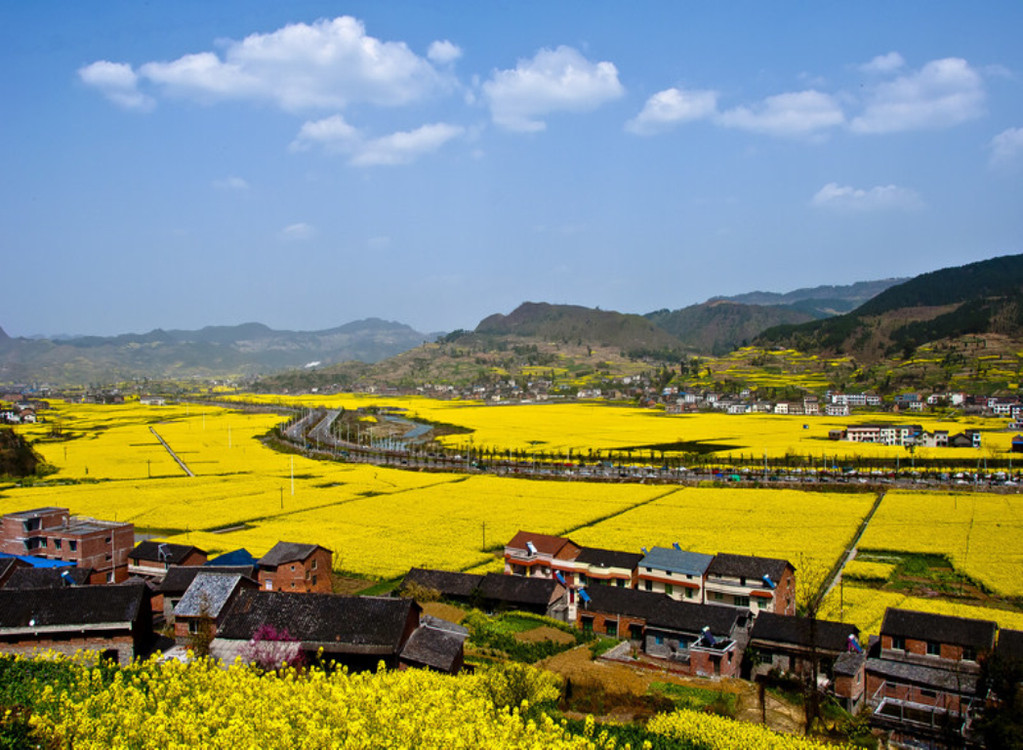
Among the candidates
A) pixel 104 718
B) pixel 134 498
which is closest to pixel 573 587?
pixel 104 718

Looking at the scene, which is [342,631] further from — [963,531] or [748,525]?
[963,531]

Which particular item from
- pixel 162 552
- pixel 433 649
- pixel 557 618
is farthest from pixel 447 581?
pixel 162 552

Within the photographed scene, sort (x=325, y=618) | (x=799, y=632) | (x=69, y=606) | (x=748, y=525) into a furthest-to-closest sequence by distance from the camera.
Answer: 1. (x=748, y=525)
2. (x=799, y=632)
3. (x=69, y=606)
4. (x=325, y=618)

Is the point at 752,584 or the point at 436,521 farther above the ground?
the point at 752,584

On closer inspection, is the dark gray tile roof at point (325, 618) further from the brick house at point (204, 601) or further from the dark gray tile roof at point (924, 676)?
the dark gray tile roof at point (924, 676)

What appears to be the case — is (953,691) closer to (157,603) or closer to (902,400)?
(157,603)

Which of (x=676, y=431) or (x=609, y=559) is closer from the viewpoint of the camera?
(x=609, y=559)

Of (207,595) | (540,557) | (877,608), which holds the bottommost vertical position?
(877,608)
